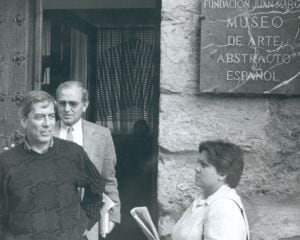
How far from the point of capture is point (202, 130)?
413cm

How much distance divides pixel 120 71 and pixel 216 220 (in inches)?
136

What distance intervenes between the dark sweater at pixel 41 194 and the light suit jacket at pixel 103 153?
681 millimetres

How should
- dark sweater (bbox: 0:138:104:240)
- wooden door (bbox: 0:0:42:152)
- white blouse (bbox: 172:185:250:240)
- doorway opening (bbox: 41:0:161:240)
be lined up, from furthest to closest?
doorway opening (bbox: 41:0:161:240) → wooden door (bbox: 0:0:42:152) → dark sweater (bbox: 0:138:104:240) → white blouse (bbox: 172:185:250:240)

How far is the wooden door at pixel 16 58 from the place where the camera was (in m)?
4.51

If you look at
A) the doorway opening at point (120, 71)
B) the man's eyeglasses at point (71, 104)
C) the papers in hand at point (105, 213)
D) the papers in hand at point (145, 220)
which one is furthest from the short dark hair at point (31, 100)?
the doorway opening at point (120, 71)

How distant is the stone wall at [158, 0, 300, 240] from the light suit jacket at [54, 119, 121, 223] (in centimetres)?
32

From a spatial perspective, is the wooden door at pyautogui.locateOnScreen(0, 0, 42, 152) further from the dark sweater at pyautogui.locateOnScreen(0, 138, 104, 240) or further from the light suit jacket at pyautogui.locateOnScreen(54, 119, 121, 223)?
the dark sweater at pyautogui.locateOnScreen(0, 138, 104, 240)

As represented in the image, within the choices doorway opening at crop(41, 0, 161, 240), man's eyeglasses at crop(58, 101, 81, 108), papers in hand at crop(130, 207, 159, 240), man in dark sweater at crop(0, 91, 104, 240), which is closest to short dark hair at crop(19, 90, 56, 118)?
man in dark sweater at crop(0, 91, 104, 240)

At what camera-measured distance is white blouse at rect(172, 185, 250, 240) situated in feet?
9.24

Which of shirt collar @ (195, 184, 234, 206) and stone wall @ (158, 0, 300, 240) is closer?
shirt collar @ (195, 184, 234, 206)

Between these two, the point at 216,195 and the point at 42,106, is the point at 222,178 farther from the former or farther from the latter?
the point at 42,106

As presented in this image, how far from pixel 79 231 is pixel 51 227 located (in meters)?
0.20

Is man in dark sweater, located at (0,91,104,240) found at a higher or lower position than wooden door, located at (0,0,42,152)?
lower

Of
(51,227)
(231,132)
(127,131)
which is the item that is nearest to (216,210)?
(51,227)
